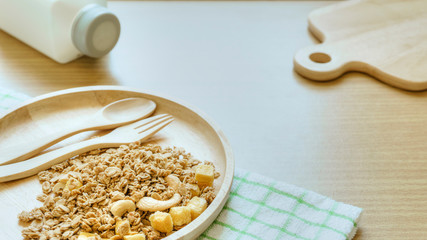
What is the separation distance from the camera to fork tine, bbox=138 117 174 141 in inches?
31.1

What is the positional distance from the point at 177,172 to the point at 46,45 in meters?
0.48

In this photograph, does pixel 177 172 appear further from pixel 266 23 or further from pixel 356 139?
pixel 266 23

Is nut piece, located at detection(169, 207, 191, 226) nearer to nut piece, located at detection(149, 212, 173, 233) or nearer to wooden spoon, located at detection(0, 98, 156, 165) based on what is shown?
nut piece, located at detection(149, 212, 173, 233)

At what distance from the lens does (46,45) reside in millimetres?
988

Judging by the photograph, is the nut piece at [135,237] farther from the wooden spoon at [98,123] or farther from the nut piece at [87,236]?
the wooden spoon at [98,123]

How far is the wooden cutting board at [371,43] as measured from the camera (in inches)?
39.2

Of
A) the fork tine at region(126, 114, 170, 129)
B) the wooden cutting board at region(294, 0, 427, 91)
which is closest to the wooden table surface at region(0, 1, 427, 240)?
the wooden cutting board at region(294, 0, 427, 91)

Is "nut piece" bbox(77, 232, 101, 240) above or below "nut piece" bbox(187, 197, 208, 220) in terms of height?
above

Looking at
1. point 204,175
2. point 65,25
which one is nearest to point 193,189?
point 204,175

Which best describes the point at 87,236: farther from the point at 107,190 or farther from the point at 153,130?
the point at 153,130

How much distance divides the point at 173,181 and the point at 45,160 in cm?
21

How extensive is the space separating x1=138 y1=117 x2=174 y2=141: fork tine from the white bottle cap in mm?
260

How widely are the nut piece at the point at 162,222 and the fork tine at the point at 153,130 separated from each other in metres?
0.19

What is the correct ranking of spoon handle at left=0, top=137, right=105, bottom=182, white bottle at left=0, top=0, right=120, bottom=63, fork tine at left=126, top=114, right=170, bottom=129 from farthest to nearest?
1. white bottle at left=0, top=0, right=120, bottom=63
2. fork tine at left=126, top=114, right=170, bottom=129
3. spoon handle at left=0, top=137, right=105, bottom=182
